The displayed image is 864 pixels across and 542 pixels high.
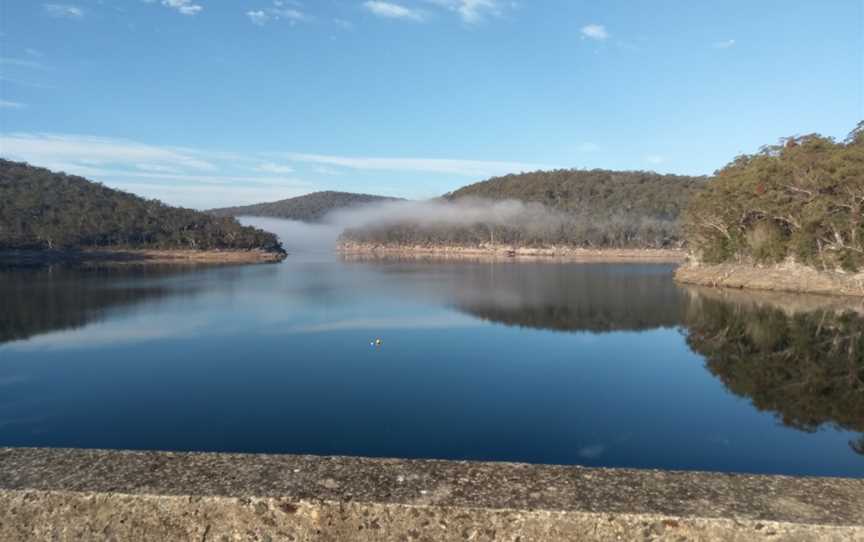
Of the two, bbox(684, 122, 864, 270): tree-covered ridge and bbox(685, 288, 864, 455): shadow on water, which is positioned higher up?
bbox(684, 122, 864, 270): tree-covered ridge

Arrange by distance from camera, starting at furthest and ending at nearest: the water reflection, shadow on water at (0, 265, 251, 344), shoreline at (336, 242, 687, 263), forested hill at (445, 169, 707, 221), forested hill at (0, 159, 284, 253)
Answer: forested hill at (445, 169, 707, 221), shoreline at (336, 242, 687, 263), forested hill at (0, 159, 284, 253), the water reflection, shadow on water at (0, 265, 251, 344)

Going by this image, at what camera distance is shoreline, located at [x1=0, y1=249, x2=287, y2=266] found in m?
89.8

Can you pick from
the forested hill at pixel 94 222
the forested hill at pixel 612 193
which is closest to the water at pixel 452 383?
the forested hill at pixel 94 222

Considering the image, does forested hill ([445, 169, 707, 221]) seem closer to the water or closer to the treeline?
the treeline

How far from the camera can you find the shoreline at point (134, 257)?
89812mm

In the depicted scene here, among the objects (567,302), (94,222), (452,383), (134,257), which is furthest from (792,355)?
(94,222)

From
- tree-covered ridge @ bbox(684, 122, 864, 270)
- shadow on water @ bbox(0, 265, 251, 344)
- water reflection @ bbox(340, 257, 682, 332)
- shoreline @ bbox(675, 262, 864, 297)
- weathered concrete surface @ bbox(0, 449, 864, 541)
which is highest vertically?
tree-covered ridge @ bbox(684, 122, 864, 270)

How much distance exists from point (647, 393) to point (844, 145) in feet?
121

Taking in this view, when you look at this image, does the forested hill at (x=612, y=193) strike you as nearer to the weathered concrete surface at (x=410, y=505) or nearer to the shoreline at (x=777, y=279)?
the shoreline at (x=777, y=279)

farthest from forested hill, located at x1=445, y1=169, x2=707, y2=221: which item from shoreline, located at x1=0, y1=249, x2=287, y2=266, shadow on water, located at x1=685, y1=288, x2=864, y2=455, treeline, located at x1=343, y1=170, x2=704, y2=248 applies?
shadow on water, located at x1=685, y1=288, x2=864, y2=455

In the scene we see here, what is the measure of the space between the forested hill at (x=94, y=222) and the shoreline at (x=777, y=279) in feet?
304

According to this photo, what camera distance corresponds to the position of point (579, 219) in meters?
165

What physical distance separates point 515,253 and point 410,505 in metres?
147

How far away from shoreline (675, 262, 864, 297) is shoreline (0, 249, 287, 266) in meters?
79.1
